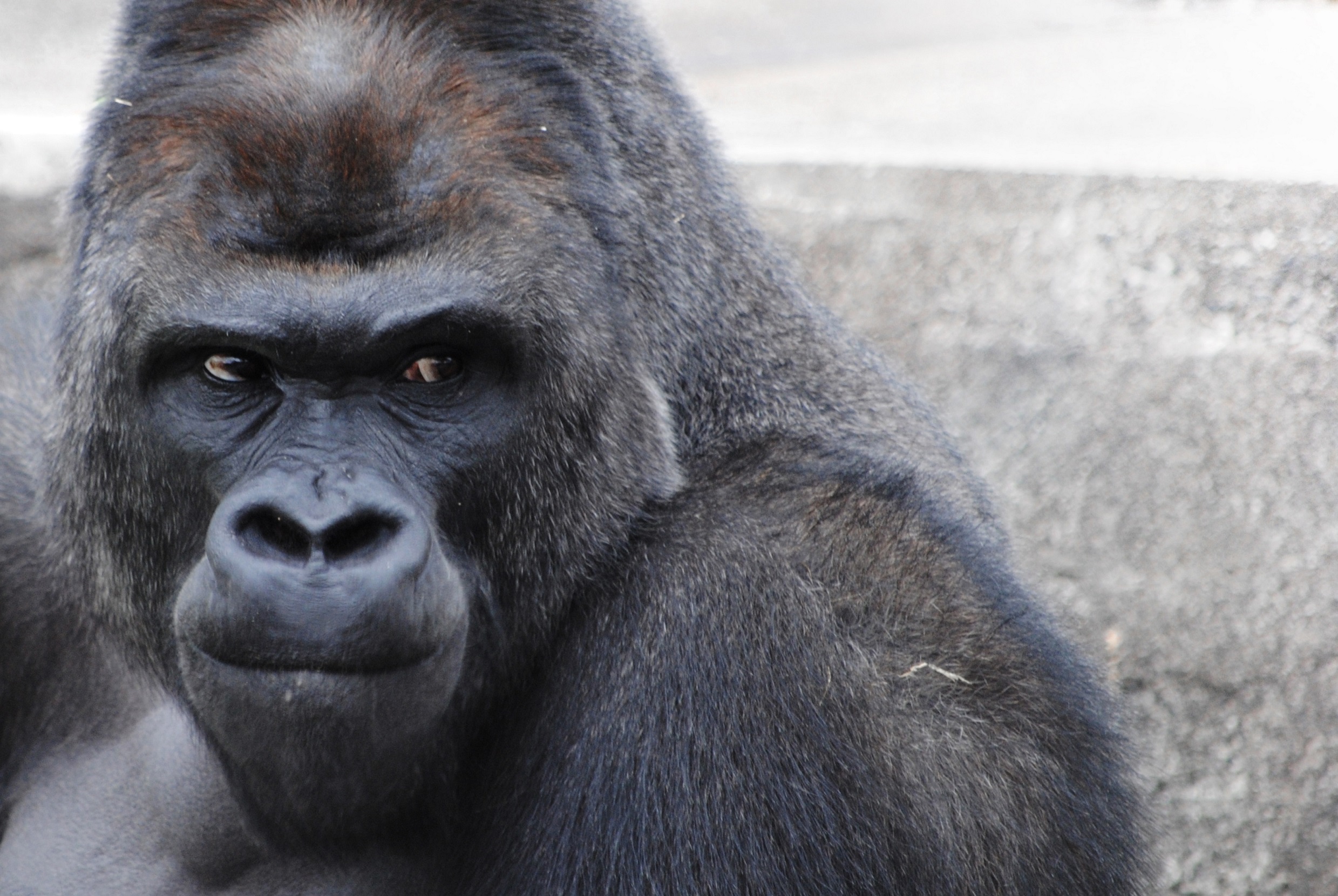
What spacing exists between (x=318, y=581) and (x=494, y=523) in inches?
21.7

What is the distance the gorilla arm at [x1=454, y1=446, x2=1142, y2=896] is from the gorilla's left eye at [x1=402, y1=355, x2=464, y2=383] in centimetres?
54

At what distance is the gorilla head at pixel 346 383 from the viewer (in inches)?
94.1

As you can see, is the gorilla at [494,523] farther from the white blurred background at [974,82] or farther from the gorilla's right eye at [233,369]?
the white blurred background at [974,82]

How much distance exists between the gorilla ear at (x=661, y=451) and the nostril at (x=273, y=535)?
0.80 metres

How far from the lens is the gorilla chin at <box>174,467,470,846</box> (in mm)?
2291

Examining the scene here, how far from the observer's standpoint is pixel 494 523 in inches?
109

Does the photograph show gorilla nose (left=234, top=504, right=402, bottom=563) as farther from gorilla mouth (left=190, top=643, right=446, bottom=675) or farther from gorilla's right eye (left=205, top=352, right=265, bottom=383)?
gorilla's right eye (left=205, top=352, right=265, bottom=383)

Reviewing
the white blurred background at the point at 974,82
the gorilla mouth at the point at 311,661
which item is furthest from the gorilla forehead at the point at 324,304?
the white blurred background at the point at 974,82

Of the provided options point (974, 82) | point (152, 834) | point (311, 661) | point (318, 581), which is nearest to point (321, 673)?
point (311, 661)

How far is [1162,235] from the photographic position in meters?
4.39

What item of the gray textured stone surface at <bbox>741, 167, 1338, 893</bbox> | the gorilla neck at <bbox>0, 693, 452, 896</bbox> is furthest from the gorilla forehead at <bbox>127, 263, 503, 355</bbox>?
the gray textured stone surface at <bbox>741, 167, 1338, 893</bbox>

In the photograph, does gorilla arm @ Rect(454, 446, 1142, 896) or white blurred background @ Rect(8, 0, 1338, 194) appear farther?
white blurred background @ Rect(8, 0, 1338, 194)

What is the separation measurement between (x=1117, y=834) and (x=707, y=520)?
100 centimetres

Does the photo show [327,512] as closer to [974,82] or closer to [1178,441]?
[1178,441]
